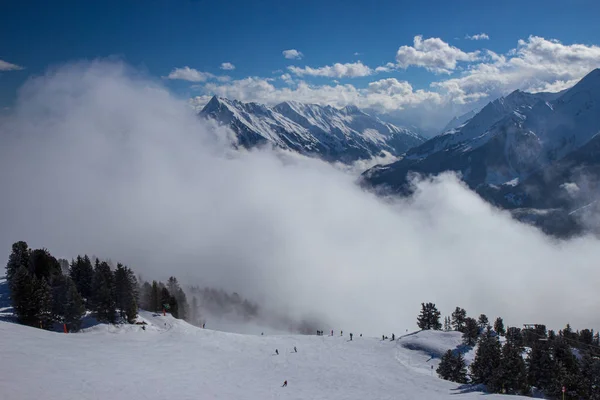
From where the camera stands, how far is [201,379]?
52688 mm

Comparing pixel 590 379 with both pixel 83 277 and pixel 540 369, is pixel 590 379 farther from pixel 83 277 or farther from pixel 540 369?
pixel 83 277

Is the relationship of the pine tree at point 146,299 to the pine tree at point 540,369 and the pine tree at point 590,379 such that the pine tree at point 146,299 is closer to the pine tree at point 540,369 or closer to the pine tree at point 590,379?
the pine tree at point 540,369

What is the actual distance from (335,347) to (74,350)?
46.7 m

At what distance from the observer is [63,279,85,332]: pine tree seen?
67.9 metres

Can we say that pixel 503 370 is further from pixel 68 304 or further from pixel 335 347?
pixel 68 304

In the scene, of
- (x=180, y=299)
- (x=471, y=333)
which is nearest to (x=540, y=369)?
(x=471, y=333)

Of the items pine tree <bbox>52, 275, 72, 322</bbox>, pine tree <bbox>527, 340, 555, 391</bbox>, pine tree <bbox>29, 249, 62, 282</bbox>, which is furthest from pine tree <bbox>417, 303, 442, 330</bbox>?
pine tree <bbox>29, 249, 62, 282</bbox>

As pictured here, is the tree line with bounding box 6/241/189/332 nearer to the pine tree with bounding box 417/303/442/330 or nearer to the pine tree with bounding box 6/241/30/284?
the pine tree with bounding box 6/241/30/284

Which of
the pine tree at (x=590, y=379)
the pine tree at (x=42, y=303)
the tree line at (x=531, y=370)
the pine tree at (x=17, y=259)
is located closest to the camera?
the pine tree at (x=590, y=379)

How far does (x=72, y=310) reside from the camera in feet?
223

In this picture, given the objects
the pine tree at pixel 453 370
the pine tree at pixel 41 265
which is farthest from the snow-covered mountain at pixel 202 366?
the pine tree at pixel 41 265

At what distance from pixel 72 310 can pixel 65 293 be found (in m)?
5.07

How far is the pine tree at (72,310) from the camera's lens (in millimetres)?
67875

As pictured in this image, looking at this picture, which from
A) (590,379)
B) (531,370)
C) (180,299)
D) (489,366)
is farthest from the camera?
(180,299)
